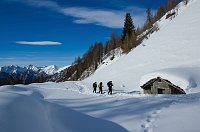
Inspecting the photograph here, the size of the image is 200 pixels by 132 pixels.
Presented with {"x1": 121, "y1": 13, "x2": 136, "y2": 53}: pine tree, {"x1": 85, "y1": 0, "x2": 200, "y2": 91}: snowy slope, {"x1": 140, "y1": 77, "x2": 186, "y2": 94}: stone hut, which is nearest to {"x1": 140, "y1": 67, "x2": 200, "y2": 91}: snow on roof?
{"x1": 140, "y1": 77, "x2": 186, "y2": 94}: stone hut

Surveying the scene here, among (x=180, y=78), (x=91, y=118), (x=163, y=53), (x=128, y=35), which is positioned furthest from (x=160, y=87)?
(x=128, y=35)

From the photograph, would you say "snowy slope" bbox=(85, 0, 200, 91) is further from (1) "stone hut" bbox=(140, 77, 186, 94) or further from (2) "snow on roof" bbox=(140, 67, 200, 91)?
(1) "stone hut" bbox=(140, 77, 186, 94)

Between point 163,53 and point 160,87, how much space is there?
41260 millimetres

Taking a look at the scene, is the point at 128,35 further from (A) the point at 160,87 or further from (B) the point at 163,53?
(A) the point at 160,87

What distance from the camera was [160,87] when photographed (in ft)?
123

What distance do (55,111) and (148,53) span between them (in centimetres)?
6780

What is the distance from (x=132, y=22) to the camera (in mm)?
109625

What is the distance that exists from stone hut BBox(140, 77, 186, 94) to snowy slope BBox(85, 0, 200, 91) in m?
21.8

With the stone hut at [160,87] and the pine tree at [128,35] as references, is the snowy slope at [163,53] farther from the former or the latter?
the stone hut at [160,87]

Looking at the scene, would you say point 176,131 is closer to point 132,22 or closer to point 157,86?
point 157,86

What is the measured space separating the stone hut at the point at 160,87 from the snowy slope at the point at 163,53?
21.8 m

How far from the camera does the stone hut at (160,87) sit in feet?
119

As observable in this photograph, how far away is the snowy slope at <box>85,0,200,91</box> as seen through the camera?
6812cm

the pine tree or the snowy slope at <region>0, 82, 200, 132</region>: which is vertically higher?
the pine tree
